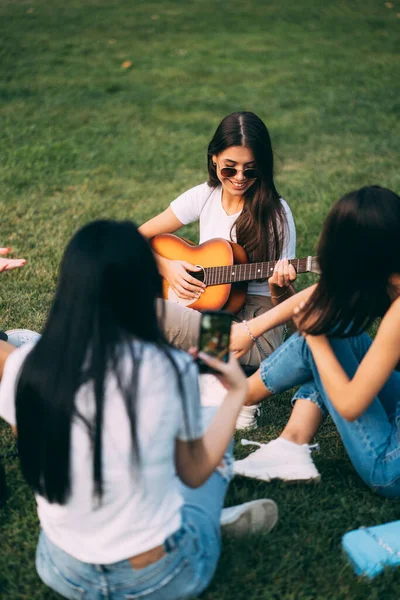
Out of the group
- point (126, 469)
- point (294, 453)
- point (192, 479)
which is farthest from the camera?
point (294, 453)

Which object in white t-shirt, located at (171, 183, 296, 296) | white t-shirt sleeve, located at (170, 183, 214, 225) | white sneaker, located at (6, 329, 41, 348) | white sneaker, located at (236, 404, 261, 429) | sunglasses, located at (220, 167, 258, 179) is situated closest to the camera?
white sneaker, located at (236, 404, 261, 429)

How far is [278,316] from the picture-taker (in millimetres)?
2945

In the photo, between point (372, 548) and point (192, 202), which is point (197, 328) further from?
point (372, 548)

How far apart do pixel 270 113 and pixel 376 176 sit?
2.39 meters

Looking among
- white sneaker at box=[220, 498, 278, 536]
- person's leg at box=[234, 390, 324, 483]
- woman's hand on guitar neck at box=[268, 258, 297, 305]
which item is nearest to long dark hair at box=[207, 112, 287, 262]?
woman's hand on guitar neck at box=[268, 258, 297, 305]

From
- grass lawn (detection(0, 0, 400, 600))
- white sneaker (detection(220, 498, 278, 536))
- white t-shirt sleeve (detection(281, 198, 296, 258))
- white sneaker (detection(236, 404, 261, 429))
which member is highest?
white t-shirt sleeve (detection(281, 198, 296, 258))

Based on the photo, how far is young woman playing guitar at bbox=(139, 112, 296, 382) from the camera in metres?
3.45

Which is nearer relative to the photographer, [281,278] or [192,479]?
[192,479]

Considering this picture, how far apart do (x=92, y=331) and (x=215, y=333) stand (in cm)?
41

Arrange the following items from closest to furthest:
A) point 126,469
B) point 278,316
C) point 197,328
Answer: point 126,469 → point 278,316 → point 197,328

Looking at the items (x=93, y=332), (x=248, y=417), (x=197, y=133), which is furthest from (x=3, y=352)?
(x=197, y=133)

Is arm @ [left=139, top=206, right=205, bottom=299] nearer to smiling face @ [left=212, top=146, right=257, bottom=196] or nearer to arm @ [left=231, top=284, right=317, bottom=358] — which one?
smiling face @ [left=212, top=146, right=257, bottom=196]

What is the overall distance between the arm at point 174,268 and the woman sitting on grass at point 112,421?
6.39 ft

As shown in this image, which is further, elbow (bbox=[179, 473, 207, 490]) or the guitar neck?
the guitar neck
